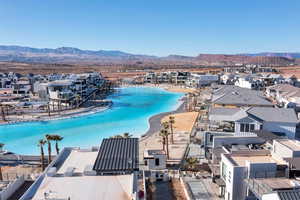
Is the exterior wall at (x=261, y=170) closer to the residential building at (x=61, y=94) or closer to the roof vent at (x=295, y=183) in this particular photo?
the roof vent at (x=295, y=183)

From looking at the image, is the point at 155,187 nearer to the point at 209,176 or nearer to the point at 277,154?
the point at 209,176

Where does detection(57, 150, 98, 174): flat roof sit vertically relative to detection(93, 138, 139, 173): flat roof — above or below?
below

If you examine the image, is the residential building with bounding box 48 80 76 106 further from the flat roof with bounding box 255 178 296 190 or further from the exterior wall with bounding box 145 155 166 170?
the flat roof with bounding box 255 178 296 190

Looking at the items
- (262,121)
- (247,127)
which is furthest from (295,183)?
(262,121)

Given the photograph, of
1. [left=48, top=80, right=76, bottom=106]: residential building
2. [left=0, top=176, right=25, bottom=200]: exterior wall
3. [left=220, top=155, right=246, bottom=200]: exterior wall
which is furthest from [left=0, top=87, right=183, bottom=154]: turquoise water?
[left=220, top=155, right=246, bottom=200]: exterior wall

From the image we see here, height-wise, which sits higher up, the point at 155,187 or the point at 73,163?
the point at 73,163

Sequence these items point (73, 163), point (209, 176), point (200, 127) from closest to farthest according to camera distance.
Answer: point (73, 163) < point (209, 176) < point (200, 127)

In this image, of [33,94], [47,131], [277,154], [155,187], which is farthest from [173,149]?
[33,94]
